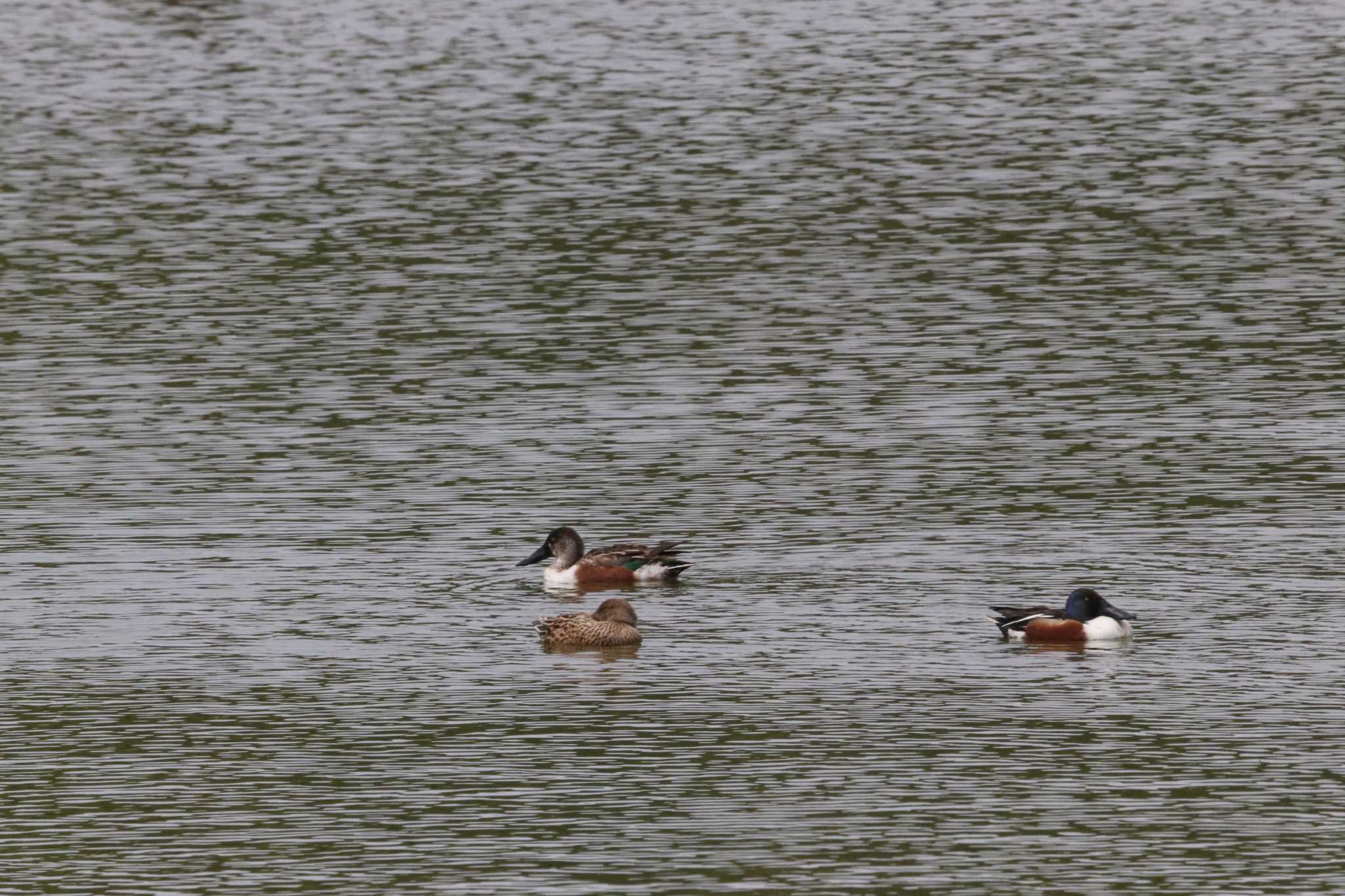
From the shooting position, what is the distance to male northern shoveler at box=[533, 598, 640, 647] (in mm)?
22984

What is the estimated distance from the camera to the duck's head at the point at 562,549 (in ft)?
83.5

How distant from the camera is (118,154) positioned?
52.2 metres

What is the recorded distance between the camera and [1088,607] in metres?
22.5

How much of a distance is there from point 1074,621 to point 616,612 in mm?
3504

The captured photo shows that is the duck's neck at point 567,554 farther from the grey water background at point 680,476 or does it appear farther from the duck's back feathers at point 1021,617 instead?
the duck's back feathers at point 1021,617

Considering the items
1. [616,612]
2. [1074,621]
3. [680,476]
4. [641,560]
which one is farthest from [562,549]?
[1074,621]

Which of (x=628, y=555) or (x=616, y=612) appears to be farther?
(x=628, y=555)

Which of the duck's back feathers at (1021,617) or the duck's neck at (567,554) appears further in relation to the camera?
the duck's neck at (567,554)

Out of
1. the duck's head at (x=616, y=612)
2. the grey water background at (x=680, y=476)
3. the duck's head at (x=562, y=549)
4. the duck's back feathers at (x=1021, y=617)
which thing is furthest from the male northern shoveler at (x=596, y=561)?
the duck's back feathers at (x=1021, y=617)

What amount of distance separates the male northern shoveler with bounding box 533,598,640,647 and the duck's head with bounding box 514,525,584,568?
6.90ft

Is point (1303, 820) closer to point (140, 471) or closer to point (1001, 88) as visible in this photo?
point (140, 471)

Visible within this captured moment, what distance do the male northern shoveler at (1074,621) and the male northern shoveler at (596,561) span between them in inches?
144

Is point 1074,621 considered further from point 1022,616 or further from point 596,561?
point 596,561

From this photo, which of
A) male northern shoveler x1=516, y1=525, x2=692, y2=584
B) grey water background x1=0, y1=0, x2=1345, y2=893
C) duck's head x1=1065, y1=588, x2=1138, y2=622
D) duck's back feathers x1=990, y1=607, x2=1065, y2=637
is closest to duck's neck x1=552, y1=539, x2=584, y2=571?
male northern shoveler x1=516, y1=525, x2=692, y2=584
